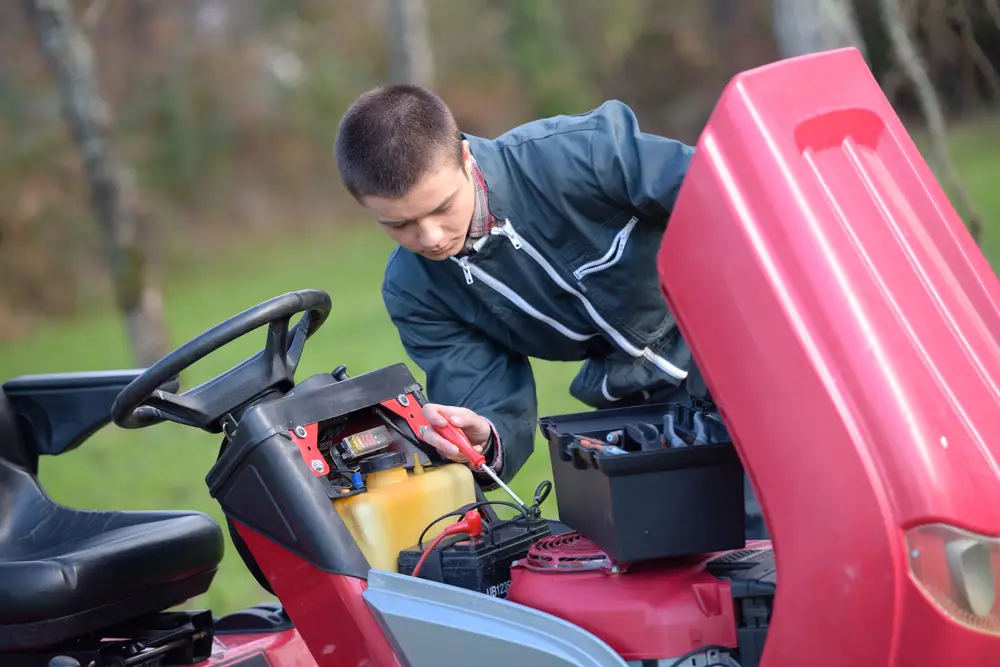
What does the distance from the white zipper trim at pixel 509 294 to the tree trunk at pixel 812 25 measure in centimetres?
268

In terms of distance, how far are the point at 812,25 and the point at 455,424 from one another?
125 inches

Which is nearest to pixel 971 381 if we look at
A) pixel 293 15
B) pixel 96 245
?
pixel 96 245

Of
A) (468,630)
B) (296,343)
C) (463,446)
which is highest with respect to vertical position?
(296,343)

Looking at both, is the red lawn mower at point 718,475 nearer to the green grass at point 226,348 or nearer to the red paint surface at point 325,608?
the red paint surface at point 325,608

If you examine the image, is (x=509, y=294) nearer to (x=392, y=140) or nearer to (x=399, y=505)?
(x=392, y=140)

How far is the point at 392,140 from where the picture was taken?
231cm

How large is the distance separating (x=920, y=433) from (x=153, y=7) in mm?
19666

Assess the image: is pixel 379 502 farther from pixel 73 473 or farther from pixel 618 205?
pixel 73 473

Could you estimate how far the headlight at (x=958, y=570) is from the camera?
1.58 metres

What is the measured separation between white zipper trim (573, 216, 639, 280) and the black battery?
615mm

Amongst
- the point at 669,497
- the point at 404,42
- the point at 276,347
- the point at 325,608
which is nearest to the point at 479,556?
the point at 325,608

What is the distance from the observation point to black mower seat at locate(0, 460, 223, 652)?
2.50 m

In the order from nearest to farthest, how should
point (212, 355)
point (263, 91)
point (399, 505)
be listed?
1. point (399, 505)
2. point (212, 355)
3. point (263, 91)

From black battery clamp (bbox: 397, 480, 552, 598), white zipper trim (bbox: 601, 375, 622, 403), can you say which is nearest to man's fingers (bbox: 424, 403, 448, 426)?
black battery clamp (bbox: 397, 480, 552, 598)
